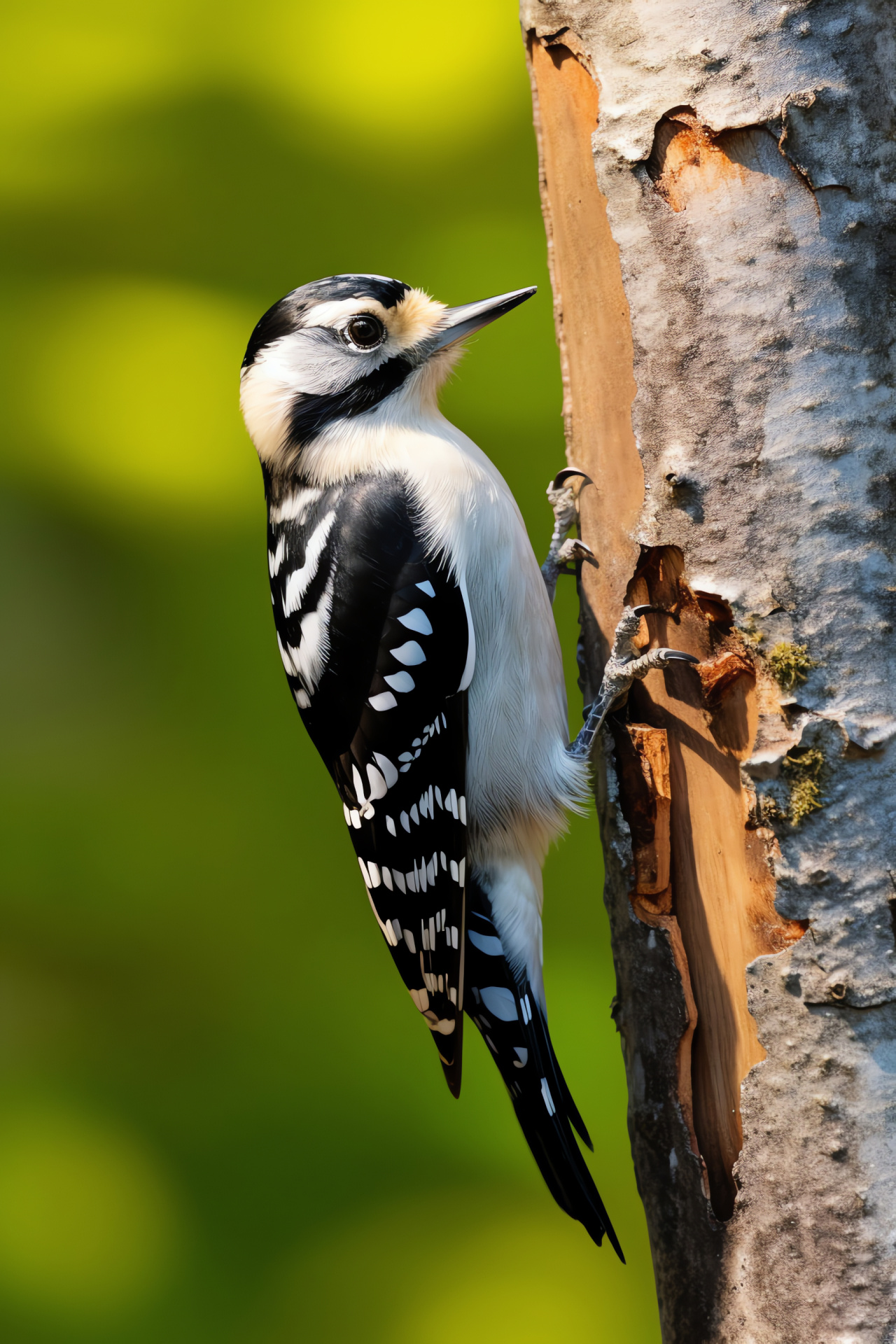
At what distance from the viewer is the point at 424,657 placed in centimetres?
136

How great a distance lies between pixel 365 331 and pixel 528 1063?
1.08 m

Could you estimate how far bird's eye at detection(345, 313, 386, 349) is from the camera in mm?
1479

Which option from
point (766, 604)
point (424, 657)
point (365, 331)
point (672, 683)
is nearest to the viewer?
point (766, 604)

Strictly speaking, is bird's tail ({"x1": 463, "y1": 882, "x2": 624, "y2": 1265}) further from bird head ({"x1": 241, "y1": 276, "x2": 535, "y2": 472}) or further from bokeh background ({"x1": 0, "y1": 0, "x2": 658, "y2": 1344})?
bokeh background ({"x1": 0, "y1": 0, "x2": 658, "y2": 1344})

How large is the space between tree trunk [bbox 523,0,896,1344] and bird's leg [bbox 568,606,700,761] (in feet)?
0.08

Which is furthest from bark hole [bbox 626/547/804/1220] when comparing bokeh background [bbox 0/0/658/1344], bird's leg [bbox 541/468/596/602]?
bokeh background [bbox 0/0/658/1344]

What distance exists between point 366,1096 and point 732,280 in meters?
2.15

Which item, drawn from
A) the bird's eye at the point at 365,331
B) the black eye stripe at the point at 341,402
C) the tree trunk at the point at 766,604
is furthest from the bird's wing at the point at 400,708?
the tree trunk at the point at 766,604

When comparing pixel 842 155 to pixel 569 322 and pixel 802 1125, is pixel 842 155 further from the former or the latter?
pixel 802 1125

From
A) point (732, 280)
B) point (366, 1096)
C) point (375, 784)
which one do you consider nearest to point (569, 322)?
A: point (732, 280)

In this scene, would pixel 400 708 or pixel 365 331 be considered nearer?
pixel 400 708

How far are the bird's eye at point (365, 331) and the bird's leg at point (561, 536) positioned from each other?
13.3 inches

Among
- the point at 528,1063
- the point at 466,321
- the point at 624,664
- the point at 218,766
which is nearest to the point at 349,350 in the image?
the point at 466,321

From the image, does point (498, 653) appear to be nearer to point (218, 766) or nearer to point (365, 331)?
point (365, 331)
